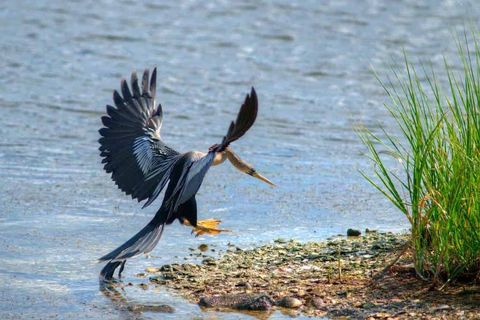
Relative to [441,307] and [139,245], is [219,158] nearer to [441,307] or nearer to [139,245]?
[139,245]

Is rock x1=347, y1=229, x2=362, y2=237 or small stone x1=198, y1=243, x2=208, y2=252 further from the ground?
rock x1=347, y1=229, x2=362, y2=237

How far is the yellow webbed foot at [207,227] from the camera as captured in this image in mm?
6871

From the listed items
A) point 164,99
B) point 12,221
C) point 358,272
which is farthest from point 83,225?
point 164,99

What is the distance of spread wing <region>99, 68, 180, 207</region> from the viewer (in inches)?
267

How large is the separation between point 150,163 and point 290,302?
170 centimetres

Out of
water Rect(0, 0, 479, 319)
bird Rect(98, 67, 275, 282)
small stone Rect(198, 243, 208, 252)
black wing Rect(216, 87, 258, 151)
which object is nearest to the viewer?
black wing Rect(216, 87, 258, 151)

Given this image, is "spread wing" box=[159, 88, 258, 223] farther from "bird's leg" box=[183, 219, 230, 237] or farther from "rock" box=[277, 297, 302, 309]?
"rock" box=[277, 297, 302, 309]

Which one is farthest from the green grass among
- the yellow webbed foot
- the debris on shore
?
the yellow webbed foot

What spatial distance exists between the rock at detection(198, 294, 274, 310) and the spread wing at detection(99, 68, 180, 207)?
3.77ft

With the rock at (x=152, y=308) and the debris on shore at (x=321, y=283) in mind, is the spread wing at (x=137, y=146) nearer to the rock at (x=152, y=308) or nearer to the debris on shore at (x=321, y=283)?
the debris on shore at (x=321, y=283)

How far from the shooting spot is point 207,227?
6879 mm

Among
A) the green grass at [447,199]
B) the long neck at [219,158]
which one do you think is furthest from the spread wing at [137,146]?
the green grass at [447,199]

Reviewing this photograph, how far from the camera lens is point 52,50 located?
13.5 m

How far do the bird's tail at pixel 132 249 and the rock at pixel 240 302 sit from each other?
2.01 ft
